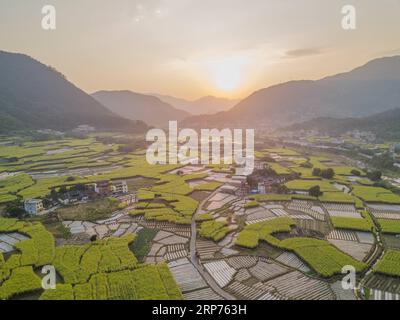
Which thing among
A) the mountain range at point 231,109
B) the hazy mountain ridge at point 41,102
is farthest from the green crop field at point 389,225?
the hazy mountain ridge at point 41,102

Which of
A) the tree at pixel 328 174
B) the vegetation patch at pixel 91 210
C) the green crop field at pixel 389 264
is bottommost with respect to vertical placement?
the green crop field at pixel 389 264

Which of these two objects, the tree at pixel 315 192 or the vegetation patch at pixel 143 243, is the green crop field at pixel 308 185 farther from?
the vegetation patch at pixel 143 243

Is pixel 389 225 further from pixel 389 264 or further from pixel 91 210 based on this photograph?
pixel 91 210

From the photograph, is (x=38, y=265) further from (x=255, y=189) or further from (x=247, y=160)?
(x=247, y=160)

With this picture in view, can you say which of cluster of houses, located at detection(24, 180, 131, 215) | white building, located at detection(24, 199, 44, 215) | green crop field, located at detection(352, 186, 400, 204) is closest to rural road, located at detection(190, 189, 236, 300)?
cluster of houses, located at detection(24, 180, 131, 215)

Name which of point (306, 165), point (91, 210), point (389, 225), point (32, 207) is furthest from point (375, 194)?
point (32, 207)
